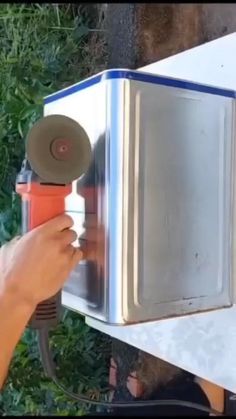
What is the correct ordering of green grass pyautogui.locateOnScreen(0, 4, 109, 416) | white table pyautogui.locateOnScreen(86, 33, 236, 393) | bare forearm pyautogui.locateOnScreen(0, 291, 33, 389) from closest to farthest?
bare forearm pyautogui.locateOnScreen(0, 291, 33, 389)
white table pyautogui.locateOnScreen(86, 33, 236, 393)
green grass pyautogui.locateOnScreen(0, 4, 109, 416)

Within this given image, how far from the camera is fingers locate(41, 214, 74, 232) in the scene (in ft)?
2.04

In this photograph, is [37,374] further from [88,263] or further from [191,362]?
[88,263]

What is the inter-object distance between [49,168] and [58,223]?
62 millimetres

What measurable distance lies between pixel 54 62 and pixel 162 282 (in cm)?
86

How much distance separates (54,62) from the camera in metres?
1.37

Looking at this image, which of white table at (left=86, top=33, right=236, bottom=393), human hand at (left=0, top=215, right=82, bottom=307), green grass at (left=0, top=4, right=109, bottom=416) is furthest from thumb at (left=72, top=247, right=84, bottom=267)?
green grass at (left=0, top=4, right=109, bottom=416)

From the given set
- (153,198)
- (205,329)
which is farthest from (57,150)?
(205,329)

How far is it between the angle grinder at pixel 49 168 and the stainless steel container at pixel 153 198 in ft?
0.12

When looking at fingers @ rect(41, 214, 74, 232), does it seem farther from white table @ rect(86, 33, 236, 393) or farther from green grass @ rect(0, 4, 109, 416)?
green grass @ rect(0, 4, 109, 416)

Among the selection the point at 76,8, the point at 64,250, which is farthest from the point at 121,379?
the point at 76,8

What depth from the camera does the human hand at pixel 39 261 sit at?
0.60 metres

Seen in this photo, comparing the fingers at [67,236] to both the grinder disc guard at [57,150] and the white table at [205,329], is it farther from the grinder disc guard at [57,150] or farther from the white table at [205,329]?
the white table at [205,329]

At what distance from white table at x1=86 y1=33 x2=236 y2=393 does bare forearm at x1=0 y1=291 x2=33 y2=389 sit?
0.94 feet

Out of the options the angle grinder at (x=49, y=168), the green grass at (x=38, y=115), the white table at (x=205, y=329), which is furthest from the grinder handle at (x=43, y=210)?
the green grass at (x=38, y=115)
